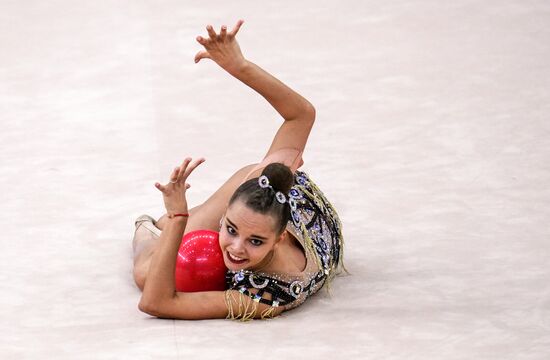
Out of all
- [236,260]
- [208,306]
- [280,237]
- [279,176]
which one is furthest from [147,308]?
[279,176]

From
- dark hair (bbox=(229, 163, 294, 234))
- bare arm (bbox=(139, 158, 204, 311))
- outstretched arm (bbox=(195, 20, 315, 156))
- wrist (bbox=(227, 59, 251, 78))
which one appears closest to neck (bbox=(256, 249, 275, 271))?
dark hair (bbox=(229, 163, 294, 234))

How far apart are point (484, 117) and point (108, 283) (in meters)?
2.14

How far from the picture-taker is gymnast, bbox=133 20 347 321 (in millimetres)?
3590

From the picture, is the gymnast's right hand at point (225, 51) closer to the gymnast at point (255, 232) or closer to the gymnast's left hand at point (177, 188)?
the gymnast at point (255, 232)

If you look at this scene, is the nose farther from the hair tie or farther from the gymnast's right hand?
the gymnast's right hand

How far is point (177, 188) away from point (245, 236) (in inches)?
9.4

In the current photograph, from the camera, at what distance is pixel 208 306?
369 centimetres

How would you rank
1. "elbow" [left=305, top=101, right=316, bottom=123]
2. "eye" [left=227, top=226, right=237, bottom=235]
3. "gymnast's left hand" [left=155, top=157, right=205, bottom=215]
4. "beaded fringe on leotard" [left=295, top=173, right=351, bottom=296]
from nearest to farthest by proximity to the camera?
1. "gymnast's left hand" [left=155, top=157, right=205, bottom=215]
2. "eye" [left=227, top=226, right=237, bottom=235]
3. "beaded fringe on leotard" [left=295, top=173, right=351, bottom=296]
4. "elbow" [left=305, top=101, right=316, bottom=123]

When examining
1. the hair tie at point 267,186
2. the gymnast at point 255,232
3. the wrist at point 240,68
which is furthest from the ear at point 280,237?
the wrist at point 240,68

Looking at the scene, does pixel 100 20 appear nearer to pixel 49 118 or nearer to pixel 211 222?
pixel 49 118

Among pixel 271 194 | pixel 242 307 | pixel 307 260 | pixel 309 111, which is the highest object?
pixel 309 111

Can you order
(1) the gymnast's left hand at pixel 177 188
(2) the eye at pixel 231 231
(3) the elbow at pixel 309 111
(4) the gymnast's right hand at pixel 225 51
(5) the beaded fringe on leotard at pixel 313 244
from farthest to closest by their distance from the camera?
(3) the elbow at pixel 309 111 → (5) the beaded fringe on leotard at pixel 313 244 → (4) the gymnast's right hand at pixel 225 51 → (2) the eye at pixel 231 231 → (1) the gymnast's left hand at pixel 177 188

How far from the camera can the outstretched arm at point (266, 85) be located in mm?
3746

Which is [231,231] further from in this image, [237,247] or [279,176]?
[279,176]
